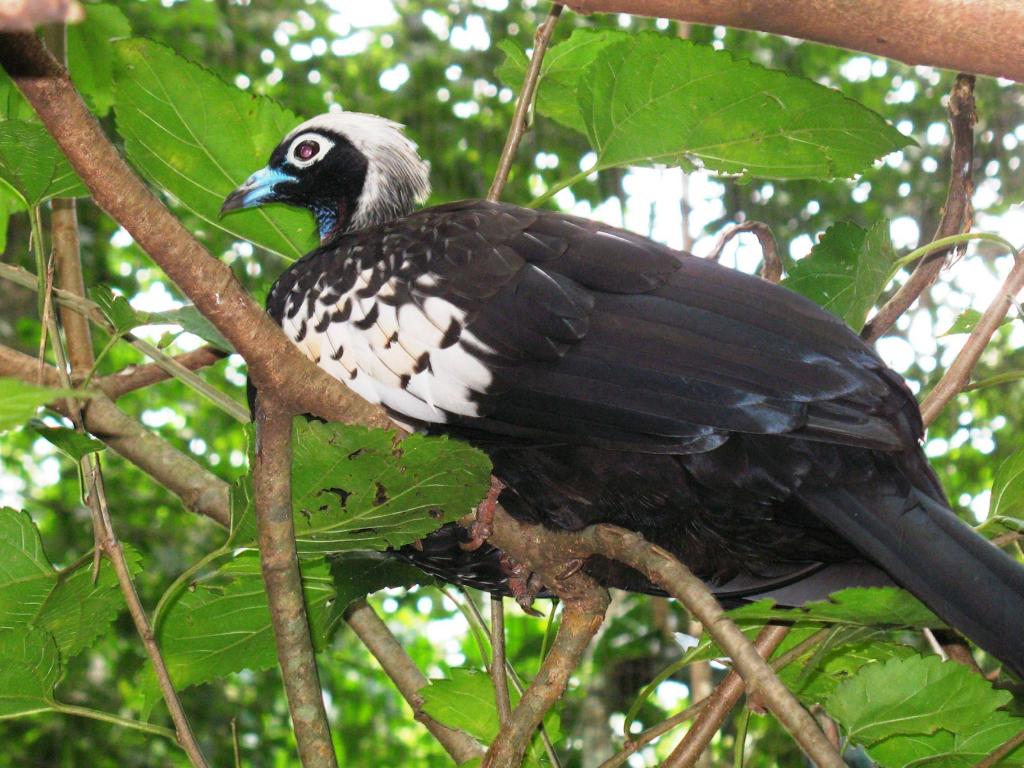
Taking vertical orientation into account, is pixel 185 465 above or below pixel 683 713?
above

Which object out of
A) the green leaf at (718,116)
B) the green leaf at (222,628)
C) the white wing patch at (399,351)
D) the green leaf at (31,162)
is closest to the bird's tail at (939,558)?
the white wing patch at (399,351)

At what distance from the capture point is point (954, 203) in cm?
228

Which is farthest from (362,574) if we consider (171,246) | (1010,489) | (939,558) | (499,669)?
(1010,489)

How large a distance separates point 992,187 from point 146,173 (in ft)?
15.1

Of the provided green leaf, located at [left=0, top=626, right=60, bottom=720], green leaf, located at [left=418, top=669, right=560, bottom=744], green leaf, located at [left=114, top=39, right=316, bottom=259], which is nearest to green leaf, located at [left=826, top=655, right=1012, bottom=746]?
green leaf, located at [left=418, top=669, right=560, bottom=744]

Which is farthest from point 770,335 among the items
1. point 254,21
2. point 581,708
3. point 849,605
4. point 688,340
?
point 254,21

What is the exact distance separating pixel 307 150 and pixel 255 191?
1.12 ft

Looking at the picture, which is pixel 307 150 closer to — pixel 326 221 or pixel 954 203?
pixel 326 221

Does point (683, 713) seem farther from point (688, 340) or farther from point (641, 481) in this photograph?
point (688, 340)

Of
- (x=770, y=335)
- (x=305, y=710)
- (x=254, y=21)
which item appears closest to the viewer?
(x=305, y=710)

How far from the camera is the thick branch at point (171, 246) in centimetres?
143

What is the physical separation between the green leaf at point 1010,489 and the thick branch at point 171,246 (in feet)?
3.62

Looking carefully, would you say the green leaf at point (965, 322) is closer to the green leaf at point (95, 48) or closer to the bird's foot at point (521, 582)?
the bird's foot at point (521, 582)

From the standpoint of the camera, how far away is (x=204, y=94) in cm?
235
